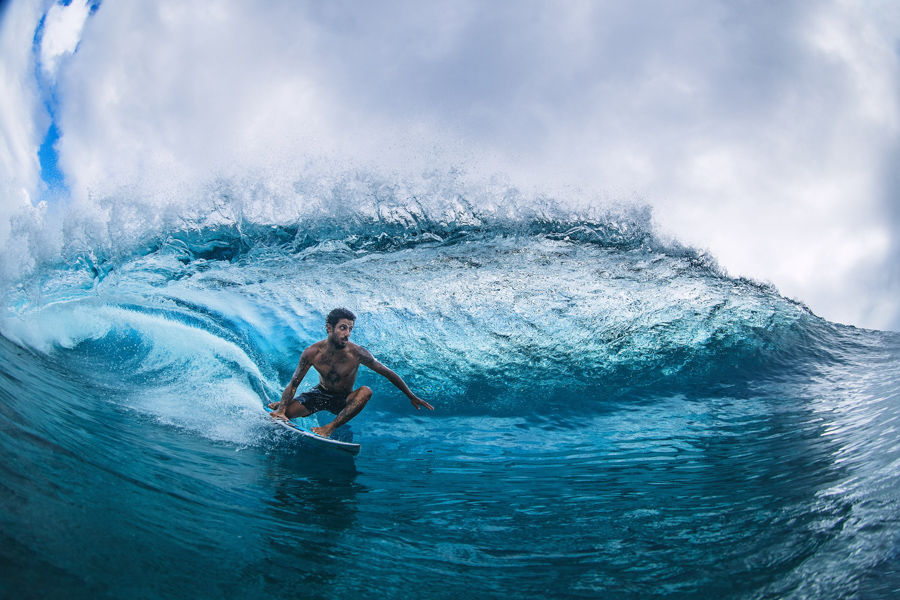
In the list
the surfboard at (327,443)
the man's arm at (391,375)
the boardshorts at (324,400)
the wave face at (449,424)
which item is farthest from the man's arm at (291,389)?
the man's arm at (391,375)

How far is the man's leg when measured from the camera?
4629mm

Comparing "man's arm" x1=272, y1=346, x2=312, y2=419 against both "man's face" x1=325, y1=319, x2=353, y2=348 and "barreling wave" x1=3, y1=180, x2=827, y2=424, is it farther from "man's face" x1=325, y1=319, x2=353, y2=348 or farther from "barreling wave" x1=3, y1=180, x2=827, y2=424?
"barreling wave" x1=3, y1=180, x2=827, y2=424

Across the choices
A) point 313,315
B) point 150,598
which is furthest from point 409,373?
point 150,598

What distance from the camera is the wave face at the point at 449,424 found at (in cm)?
232

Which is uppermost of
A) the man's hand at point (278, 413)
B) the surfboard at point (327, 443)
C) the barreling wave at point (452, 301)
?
the barreling wave at point (452, 301)

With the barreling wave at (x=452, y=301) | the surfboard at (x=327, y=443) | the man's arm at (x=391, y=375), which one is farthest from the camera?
the barreling wave at (x=452, y=301)

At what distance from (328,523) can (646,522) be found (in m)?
1.80

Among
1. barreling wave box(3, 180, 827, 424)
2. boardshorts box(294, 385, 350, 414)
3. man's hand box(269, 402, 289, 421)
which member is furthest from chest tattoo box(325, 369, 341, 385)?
barreling wave box(3, 180, 827, 424)

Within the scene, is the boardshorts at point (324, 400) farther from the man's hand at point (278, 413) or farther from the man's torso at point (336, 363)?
the man's hand at point (278, 413)

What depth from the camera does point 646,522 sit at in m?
2.97

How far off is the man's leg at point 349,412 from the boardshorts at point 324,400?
0.29m

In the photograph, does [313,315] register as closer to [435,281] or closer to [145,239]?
[435,281]

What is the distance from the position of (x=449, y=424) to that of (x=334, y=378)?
149cm

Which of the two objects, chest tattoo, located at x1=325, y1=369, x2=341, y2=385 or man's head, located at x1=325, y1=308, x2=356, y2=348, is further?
chest tattoo, located at x1=325, y1=369, x2=341, y2=385
